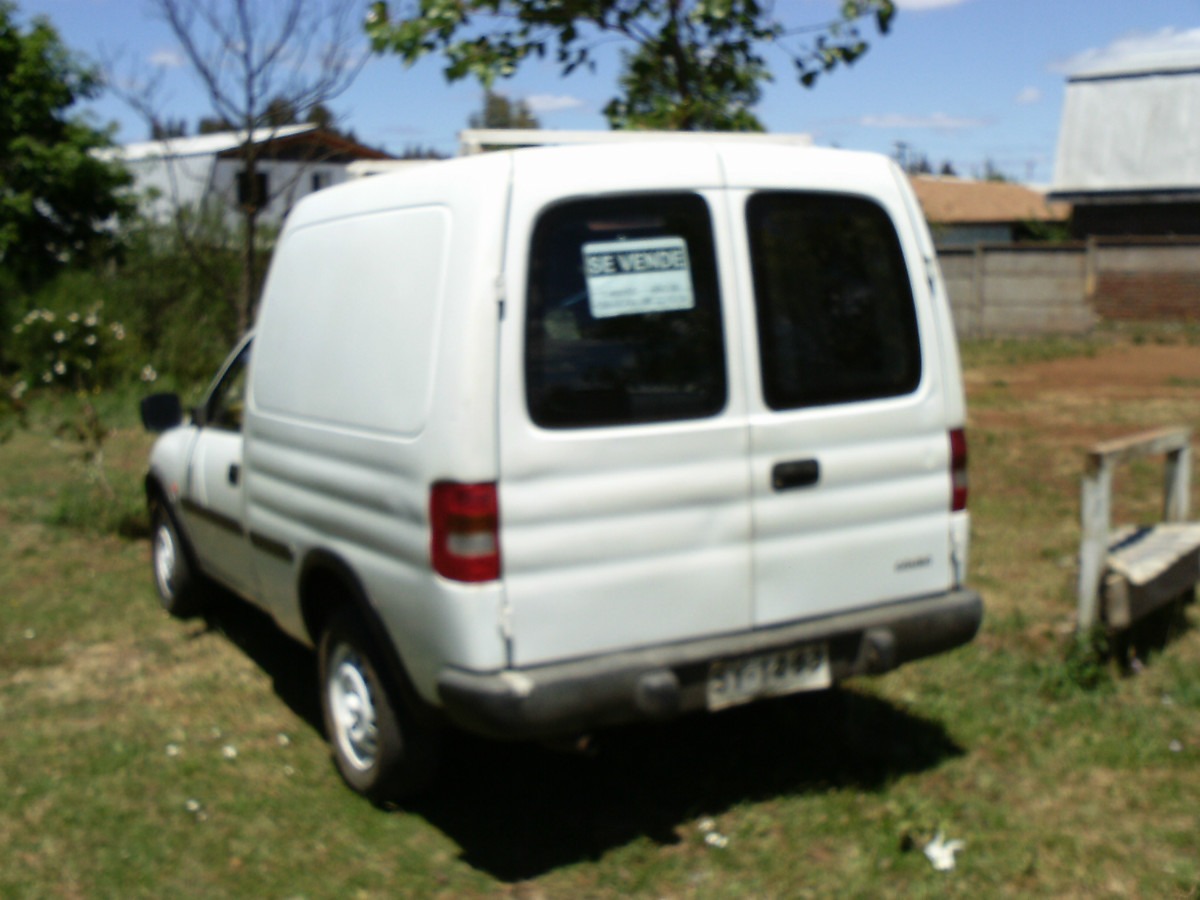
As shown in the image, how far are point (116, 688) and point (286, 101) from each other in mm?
4912

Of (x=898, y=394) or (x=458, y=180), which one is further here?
(x=898, y=394)

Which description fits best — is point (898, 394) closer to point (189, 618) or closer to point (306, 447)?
point (306, 447)

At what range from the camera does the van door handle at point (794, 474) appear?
3.89 metres

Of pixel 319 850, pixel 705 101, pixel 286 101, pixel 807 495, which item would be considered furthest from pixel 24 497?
pixel 807 495

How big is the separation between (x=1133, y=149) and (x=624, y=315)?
30.6 metres

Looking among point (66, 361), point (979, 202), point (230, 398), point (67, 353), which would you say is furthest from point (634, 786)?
→ point (979, 202)

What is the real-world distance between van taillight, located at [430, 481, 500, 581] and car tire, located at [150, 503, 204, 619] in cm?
316

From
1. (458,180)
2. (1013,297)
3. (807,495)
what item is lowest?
(1013,297)

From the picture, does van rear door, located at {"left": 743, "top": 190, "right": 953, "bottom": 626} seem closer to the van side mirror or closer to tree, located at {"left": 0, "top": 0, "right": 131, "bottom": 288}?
the van side mirror

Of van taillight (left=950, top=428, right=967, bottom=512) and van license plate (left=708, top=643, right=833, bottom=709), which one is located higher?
van taillight (left=950, top=428, right=967, bottom=512)

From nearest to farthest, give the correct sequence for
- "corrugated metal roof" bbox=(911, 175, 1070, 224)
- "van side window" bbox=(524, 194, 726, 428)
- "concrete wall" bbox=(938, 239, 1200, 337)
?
"van side window" bbox=(524, 194, 726, 428), "concrete wall" bbox=(938, 239, 1200, 337), "corrugated metal roof" bbox=(911, 175, 1070, 224)

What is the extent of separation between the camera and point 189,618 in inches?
265

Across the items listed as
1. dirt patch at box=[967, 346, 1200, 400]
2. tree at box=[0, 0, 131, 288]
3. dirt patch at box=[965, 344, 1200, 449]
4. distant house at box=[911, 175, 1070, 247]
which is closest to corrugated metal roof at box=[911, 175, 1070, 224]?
distant house at box=[911, 175, 1070, 247]

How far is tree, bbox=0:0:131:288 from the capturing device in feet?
66.9
